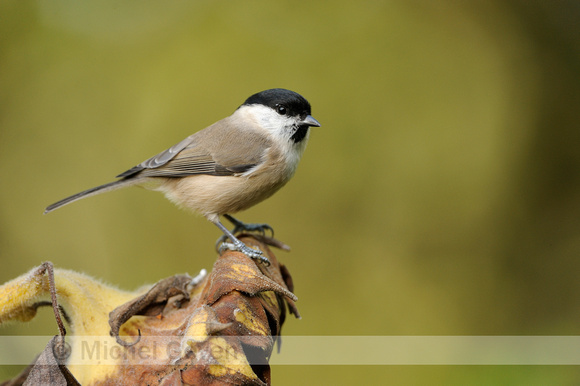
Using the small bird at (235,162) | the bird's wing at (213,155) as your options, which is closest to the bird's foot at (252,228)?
the small bird at (235,162)

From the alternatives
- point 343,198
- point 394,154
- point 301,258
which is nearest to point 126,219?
point 301,258

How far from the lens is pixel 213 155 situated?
2.46 m

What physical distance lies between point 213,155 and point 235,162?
0.14 meters

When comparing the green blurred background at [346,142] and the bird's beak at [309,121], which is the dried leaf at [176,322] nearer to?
the bird's beak at [309,121]

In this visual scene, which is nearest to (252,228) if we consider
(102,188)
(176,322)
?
(102,188)

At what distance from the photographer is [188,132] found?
288 centimetres

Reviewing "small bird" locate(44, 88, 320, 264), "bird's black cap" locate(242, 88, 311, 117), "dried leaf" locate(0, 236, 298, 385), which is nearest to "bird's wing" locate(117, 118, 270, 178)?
"small bird" locate(44, 88, 320, 264)

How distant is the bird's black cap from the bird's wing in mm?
187

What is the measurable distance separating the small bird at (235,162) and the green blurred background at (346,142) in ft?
1.32

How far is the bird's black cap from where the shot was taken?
235 cm

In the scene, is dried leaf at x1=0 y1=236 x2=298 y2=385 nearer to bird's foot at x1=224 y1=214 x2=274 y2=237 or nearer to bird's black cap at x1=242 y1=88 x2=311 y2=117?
bird's foot at x1=224 y1=214 x2=274 y2=237

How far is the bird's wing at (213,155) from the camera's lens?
239cm

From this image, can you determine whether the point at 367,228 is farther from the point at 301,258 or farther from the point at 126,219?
the point at 126,219

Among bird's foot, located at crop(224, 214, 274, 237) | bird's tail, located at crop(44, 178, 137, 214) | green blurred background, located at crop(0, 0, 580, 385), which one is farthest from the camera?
green blurred background, located at crop(0, 0, 580, 385)
